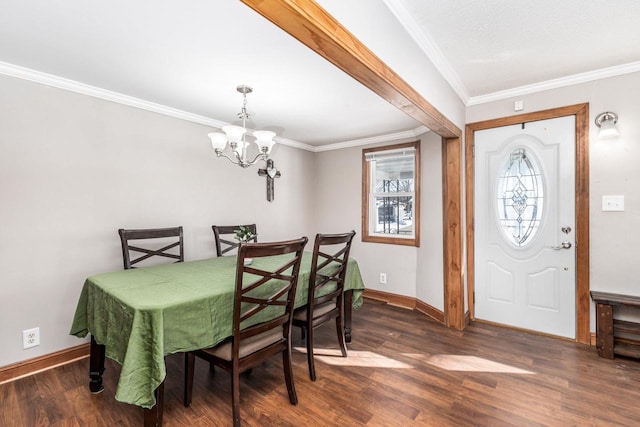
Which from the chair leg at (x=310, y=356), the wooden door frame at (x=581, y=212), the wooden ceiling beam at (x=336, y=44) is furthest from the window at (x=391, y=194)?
the chair leg at (x=310, y=356)

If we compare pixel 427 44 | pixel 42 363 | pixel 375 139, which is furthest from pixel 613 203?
pixel 42 363

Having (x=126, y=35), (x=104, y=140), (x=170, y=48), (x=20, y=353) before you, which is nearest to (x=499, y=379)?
(x=170, y=48)

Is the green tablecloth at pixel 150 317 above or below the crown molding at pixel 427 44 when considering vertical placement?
below

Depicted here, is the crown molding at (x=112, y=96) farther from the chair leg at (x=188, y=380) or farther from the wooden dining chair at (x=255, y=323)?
the chair leg at (x=188, y=380)

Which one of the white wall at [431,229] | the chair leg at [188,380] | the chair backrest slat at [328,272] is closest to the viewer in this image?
the chair leg at [188,380]

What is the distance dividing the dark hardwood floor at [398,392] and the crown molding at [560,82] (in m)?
2.32

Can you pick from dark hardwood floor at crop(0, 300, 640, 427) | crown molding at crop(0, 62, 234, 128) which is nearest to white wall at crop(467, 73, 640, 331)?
dark hardwood floor at crop(0, 300, 640, 427)

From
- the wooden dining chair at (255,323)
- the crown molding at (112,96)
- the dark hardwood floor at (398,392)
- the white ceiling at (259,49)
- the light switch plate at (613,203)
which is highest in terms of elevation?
the white ceiling at (259,49)

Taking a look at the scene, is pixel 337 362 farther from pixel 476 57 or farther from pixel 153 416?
pixel 476 57

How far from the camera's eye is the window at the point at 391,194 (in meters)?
3.88

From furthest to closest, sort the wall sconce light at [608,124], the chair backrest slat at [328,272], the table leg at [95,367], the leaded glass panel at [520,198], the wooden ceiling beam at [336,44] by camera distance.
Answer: the leaded glass panel at [520,198] → the wall sconce light at [608,124] → the chair backrest slat at [328,272] → the table leg at [95,367] → the wooden ceiling beam at [336,44]

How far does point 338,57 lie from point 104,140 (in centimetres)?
233

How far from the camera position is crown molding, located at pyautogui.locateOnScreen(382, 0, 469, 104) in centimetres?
170

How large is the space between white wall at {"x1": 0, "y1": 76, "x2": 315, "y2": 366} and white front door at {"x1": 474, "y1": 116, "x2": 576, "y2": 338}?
3.02 m
